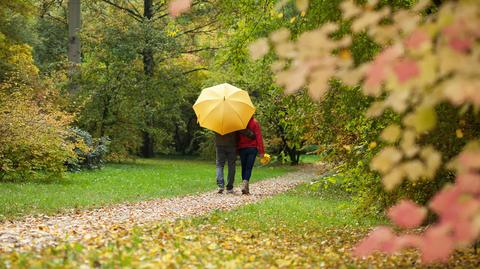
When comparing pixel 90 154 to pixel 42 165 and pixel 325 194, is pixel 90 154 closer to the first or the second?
pixel 42 165

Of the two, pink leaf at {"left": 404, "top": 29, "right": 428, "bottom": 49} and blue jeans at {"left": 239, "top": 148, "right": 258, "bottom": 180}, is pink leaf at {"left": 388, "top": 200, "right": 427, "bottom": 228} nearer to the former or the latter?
pink leaf at {"left": 404, "top": 29, "right": 428, "bottom": 49}

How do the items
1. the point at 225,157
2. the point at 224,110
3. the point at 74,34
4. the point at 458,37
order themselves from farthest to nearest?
the point at 74,34
the point at 225,157
the point at 224,110
the point at 458,37

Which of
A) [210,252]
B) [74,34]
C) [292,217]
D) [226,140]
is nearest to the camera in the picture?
[210,252]

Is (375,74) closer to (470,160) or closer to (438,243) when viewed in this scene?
(470,160)

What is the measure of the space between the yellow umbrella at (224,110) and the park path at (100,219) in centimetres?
175

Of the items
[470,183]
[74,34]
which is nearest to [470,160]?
[470,183]

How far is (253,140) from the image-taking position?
1505 cm

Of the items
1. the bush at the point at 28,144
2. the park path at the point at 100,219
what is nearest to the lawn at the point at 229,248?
the park path at the point at 100,219

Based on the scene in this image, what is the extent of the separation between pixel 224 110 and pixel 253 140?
1402mm

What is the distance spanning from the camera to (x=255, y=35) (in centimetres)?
1017

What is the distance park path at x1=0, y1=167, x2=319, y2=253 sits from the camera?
275 inches

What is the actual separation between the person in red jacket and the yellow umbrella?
507mm

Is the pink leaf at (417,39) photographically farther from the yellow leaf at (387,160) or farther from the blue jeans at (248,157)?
the blue jeans at (248,157)

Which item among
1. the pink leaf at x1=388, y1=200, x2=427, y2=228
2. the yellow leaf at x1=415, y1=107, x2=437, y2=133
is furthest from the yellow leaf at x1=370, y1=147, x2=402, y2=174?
the pink leaf at x1=388, y1=200, x2=427, y2=228
